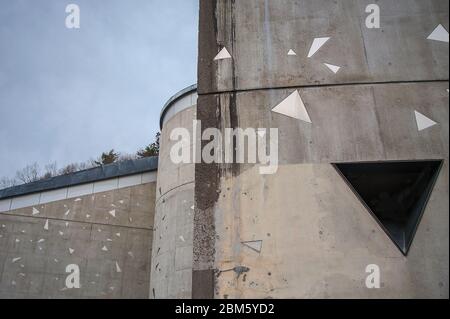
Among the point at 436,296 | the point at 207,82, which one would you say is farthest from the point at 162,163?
the point at 436,296

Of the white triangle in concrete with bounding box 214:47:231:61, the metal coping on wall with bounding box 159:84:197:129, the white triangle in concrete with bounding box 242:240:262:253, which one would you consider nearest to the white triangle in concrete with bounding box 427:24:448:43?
the white triangle in concrete with bounding box 214:47:231:61

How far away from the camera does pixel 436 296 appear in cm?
357

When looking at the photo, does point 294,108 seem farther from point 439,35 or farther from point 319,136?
point 439,35

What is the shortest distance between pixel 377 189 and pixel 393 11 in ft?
7.30

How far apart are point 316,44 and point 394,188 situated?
192cm

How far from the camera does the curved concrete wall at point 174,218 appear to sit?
425 inches

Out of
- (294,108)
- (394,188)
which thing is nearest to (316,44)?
(294,108)

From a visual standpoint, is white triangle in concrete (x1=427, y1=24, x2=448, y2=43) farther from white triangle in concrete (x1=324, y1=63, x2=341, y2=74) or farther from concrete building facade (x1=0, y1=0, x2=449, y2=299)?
white triangle in concrete (x1=324, y1=63, x2=341, y2=74)

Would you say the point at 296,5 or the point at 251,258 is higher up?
the point at 296,5

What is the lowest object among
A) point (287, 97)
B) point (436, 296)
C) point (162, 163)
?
point (436, 296)

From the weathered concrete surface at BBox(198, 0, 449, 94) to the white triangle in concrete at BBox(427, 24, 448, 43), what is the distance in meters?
0.05

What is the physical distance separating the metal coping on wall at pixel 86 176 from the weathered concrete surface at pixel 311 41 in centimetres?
1002

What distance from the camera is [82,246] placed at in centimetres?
1298

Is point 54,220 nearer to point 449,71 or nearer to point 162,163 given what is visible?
point 162,163
